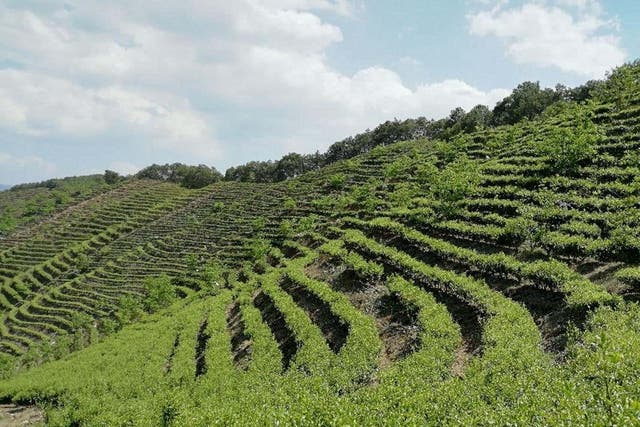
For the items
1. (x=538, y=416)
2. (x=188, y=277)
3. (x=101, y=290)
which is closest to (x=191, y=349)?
(x=538, y=416)

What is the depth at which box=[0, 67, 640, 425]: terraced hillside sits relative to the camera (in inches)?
427

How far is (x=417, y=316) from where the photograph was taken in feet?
65.7

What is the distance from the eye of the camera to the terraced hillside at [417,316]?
1085 cm

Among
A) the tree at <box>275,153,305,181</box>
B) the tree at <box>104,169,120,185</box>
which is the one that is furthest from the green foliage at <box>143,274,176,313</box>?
the tree at <box>104,169,120,185</box>

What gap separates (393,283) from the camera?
23.9 metres

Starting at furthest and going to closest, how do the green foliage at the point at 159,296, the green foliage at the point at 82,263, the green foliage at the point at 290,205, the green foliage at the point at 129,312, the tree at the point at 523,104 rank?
the tree at the point at 523,104
the green foliage at the point at 82,263
the green foliage at the point at 290,205
the green foliage at the point at 159,296
the green foliage at the point at 129,312

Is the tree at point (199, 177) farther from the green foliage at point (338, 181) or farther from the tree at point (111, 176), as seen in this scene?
the green foliage at point (338, 181)

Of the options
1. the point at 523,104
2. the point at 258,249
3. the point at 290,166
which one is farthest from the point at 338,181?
the point at 290,166

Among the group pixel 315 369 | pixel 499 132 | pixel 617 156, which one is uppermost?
pixel 499 132

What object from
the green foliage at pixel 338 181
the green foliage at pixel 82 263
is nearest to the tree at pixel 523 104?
the green foliage at pixel 338 181

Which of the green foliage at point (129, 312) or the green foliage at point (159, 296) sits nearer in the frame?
the green foliage at point (129, 312)

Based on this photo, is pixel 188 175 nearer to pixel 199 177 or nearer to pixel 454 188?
pixel 199 177

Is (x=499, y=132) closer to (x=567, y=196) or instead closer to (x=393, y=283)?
(x=567, y=196)

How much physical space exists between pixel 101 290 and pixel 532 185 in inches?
2140
